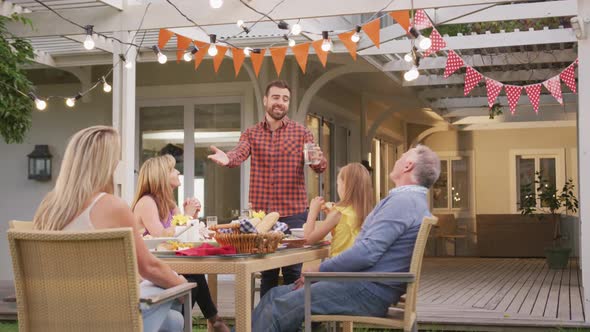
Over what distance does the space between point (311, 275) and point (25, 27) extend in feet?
14.3

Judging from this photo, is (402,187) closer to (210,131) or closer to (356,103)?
(210,131)

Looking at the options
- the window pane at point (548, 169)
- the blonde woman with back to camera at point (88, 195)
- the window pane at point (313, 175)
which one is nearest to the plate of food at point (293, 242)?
the blonde woman with back to camera at point (88, 195)

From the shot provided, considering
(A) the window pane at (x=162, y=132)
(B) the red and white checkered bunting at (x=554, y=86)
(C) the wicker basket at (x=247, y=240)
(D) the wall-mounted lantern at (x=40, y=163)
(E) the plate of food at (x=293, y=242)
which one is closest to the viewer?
(C) the wicker basket at (x=247, y=240)

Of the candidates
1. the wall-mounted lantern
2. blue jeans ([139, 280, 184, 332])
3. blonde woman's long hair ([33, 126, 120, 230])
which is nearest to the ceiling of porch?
the wall-mounted lantern

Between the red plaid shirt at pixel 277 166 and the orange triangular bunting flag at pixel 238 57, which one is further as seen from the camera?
the orange triangular bunting flag at pixel 238 57

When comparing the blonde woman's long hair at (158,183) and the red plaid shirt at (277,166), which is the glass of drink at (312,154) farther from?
the blonde woman's long hair at (158,183)

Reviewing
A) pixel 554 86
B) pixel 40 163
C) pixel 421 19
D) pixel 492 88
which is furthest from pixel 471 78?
pixel 40 163

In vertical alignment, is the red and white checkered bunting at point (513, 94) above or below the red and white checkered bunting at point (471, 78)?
below

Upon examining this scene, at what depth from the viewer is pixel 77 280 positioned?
239cm

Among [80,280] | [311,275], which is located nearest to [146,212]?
[311,275]

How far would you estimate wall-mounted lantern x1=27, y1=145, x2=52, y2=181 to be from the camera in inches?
367

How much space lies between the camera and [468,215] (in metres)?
15.7

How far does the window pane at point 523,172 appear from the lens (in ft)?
50.2

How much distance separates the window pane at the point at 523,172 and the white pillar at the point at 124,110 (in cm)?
1039
